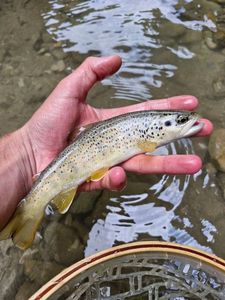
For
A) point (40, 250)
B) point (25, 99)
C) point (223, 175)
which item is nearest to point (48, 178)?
point (40, 250)

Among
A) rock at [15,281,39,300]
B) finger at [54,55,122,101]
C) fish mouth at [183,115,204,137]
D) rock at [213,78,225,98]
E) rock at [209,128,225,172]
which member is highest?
finger at [54,55,122,101]

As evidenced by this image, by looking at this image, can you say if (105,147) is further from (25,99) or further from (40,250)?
(25,99)

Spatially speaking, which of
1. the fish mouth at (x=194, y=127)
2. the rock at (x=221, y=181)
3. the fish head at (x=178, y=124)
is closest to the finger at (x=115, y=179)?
the fish head at (x=178, y=124)

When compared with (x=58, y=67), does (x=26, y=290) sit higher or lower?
lower

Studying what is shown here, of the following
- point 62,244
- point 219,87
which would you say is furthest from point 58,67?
point 62,244

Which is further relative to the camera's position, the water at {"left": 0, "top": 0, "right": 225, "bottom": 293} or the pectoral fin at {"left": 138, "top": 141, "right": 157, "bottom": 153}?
the water at {"left": 0, "top": 0, "right": 225, "bottom": 293}

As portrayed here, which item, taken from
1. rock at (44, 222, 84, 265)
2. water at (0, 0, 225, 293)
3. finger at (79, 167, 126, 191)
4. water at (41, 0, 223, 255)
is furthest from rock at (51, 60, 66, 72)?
finger at (79, 167, 126, 191)

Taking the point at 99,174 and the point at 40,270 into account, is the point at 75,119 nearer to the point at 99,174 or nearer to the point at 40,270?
the point at 99,174

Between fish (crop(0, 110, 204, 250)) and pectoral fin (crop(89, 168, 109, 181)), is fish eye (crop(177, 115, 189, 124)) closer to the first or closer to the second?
fish (crop(0, 110, 204, 250))
